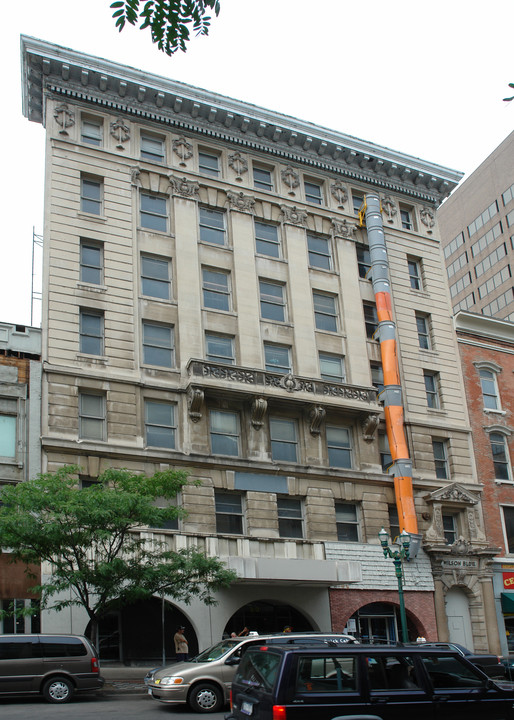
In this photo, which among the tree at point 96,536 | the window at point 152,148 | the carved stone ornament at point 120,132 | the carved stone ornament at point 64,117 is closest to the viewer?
the tree at point 96,536

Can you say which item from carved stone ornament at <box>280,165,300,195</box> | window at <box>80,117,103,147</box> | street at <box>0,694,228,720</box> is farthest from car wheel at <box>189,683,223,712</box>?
carved stone ornament at <box>280,165,300,195</box>

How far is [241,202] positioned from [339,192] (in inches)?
240

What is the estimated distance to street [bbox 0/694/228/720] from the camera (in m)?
16.7

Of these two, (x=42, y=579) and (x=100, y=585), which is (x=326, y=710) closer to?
(x=100, y=585)

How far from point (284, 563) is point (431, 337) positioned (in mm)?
16660

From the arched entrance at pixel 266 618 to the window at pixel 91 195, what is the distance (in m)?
18.2

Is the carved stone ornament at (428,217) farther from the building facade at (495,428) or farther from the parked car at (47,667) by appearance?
the parked car at (47,667)

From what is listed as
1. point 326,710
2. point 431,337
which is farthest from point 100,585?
point 431,337

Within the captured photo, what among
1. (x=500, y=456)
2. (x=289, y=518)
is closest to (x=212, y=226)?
(x=289, y=518)

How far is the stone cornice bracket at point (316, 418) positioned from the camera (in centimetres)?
3438

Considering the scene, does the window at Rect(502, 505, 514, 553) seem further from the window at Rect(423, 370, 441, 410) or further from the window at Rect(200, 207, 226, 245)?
the window at Rect(200, 207, 226, 245)

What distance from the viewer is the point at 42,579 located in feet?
87.8

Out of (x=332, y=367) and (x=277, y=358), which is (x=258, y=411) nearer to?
(x=277, y=358)

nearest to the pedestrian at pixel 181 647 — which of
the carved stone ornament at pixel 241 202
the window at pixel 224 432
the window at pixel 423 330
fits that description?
the window at pixel 224 432
